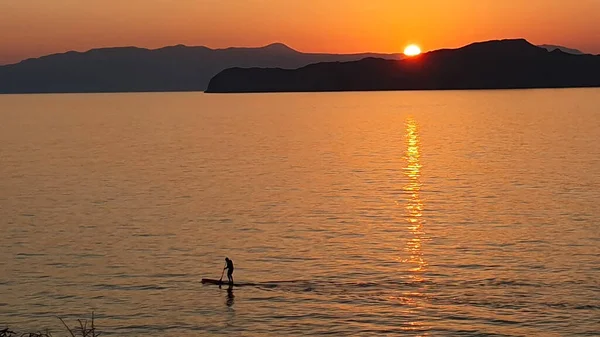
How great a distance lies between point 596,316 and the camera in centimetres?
3484

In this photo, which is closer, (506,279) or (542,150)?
(506,279)

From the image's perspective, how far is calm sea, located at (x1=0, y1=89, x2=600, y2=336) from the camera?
35.8 m

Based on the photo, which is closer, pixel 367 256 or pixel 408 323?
pixel 408 323

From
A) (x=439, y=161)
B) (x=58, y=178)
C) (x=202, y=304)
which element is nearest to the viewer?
(x=202, y=304)

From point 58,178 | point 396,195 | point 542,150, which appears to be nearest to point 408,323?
point 396,195

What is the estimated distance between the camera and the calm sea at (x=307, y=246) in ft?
118

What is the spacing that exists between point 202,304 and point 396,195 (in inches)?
1396

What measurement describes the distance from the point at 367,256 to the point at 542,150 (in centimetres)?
7499

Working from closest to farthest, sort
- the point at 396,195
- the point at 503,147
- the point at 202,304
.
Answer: the point at 202,304 → the point at 396,195 → the point at 503,147

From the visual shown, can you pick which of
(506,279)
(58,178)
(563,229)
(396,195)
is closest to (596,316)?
(506,279)

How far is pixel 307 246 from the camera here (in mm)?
49344

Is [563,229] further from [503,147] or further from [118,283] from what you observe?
[503,147]

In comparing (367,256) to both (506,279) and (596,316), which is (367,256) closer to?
(506,279)

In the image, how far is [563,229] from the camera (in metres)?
53.3
